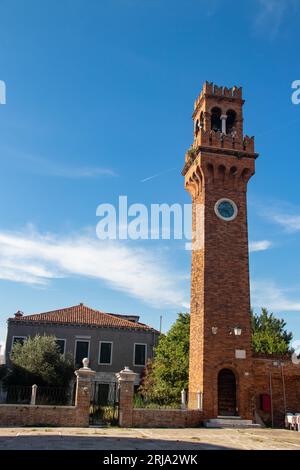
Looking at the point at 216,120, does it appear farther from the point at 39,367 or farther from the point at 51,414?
the point at 51,414

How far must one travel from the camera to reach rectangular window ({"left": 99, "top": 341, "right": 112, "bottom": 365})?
3300 cm

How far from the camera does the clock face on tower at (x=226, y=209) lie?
22516 millimetres

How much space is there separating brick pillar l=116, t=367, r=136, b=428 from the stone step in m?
3.64

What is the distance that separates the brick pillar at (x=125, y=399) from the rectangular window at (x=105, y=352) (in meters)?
16.0

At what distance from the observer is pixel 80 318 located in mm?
33781

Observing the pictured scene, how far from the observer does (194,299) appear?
2209cm

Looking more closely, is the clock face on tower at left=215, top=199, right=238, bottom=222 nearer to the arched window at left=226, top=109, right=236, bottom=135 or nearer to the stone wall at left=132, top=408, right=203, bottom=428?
the arched window at left=226, top=109, right=236, bottom=135

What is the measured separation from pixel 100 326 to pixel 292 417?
17018mm

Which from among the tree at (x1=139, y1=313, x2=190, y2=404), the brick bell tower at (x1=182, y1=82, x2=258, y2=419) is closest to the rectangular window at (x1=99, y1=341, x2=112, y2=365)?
the tree at (x1=139, y1=313, x2=190, y2=404)

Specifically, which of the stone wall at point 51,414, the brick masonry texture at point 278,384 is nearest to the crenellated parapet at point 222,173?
the brick masonry texture at point 278,384

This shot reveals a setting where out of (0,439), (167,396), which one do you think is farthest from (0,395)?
(0,439)

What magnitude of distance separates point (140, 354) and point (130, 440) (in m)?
21.1
